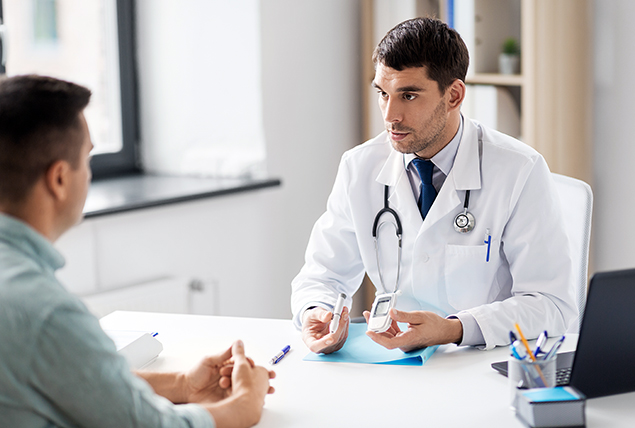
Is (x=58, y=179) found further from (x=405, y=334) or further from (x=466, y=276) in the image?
(x=466, y=276)

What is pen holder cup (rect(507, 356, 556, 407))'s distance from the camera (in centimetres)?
117

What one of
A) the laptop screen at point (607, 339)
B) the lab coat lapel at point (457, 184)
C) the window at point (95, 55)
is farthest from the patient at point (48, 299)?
the window at point (95, 55)

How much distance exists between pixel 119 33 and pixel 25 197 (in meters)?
2.13

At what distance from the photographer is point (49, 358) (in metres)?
0.86


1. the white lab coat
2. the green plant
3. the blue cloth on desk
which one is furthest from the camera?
the green plant

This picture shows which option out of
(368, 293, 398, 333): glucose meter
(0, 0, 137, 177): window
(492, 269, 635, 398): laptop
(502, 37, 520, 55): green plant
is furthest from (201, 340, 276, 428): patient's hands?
(502, 37, 520, 55): green plant

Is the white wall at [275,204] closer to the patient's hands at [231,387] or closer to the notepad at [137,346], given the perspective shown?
the notepad at [137,346]

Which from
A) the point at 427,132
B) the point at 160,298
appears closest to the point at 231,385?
the point at 427,132

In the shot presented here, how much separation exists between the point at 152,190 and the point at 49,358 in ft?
6.10

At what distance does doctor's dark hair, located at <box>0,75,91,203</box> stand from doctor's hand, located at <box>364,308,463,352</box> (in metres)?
0.70

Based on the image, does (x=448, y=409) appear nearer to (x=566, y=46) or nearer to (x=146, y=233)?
(x=146, y=233)

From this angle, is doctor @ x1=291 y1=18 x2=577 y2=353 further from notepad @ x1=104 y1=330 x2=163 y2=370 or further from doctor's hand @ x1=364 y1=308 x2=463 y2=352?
notepad @ x1=104 y1=330 x2=163 y2=370

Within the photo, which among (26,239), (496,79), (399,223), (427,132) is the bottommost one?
(399,223)

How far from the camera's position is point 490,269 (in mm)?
1746
